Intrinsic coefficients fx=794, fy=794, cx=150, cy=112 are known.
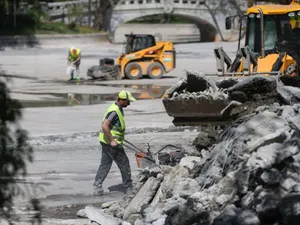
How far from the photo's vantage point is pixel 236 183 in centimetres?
884

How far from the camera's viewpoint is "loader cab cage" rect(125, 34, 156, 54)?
35.1m

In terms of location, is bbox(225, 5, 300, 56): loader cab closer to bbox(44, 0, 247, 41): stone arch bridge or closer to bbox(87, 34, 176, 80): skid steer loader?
bbox(87, 34, 176, 80): skid steer loader

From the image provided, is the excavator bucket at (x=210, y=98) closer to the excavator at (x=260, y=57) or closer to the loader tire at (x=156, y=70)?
the excavator at (x=260, y=57)

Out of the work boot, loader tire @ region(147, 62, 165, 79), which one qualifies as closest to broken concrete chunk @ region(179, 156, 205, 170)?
the work boot

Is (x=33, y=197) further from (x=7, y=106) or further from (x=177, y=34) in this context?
(x=177, y=34)

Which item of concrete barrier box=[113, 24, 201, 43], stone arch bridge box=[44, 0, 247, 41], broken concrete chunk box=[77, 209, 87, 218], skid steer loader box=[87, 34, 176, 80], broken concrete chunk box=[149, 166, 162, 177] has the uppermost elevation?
broken concrete chunk box=[149, 166, 162, 177]

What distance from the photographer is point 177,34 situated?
71250 mm

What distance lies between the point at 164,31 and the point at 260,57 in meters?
51.9

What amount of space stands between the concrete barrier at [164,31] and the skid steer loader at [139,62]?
29.7 metres

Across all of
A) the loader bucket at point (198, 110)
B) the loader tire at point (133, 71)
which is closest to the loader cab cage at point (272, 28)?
the loader bucket at point (198, 110)

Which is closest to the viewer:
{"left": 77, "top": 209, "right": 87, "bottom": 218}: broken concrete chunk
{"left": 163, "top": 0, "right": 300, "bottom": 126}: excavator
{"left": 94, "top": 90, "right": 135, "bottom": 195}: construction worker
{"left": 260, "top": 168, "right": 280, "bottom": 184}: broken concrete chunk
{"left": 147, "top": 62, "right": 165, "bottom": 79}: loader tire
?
{"left": 260, "top": 168, "right": 280, "bottom": 184}: broken concrete chunk

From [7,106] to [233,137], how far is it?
6.04m

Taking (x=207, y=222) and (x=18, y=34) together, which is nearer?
(x=207, y=222)

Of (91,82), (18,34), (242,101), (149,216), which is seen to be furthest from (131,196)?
(18,34)
